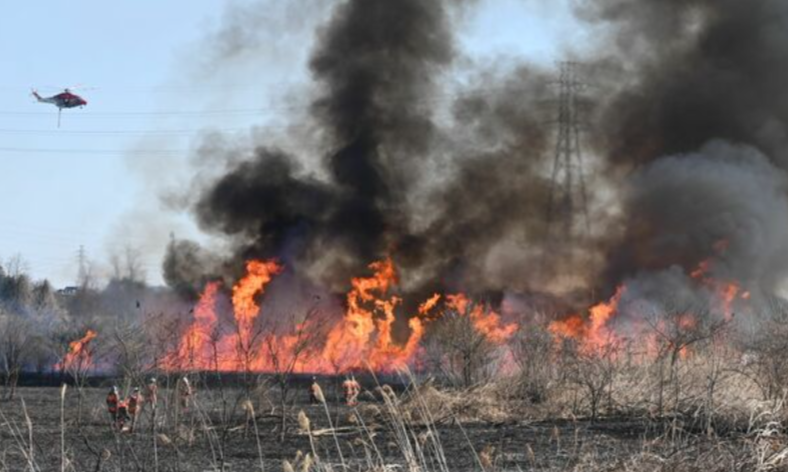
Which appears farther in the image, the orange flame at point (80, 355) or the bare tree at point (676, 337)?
the orange flame at point (80, 355)

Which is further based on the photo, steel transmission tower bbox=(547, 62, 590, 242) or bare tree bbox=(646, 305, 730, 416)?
steel transmission tower bbox=(547, 62, 590, 242)

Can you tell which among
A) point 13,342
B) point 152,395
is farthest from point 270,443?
point 13,342

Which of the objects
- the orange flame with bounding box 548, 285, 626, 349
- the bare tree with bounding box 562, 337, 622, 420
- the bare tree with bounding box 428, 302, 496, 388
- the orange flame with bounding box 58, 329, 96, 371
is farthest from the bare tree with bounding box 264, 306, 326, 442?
the orange flame with bounding box 548, 285, 626, 349

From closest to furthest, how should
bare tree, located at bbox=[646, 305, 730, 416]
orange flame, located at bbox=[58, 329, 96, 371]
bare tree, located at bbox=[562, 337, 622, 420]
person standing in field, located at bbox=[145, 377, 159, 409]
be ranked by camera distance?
1. person standing in field, located at bbox=[145, 377, 159, 409]
2. bare tree, located at bbox=[646, 305, 730, 416]
3. bare tree, located at bbox=[562, 337, 622, 420]
4. orange flame, located at bbox=[58, 329, 96, 371]

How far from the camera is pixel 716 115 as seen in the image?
4431cm

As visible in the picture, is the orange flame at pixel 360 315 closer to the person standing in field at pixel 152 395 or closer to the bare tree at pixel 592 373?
the bare tree at pixel 592 373

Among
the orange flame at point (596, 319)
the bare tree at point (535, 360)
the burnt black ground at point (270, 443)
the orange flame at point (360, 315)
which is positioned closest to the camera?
the burnt black ground at point (270, 443)

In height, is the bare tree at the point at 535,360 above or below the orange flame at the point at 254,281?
below

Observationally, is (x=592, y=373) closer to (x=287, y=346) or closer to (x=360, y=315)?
(x=287, y=346)

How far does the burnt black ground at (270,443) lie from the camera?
12805 mm

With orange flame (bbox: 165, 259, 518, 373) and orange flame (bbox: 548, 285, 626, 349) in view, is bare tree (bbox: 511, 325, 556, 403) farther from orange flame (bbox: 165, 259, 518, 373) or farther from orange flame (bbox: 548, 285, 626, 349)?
orange flame (bbox: 165, 259, 518, 373)

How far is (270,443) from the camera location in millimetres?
16297

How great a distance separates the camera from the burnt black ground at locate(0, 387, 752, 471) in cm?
1280

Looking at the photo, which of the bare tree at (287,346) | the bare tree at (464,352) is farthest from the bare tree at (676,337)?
the bare tree at (287,346)
